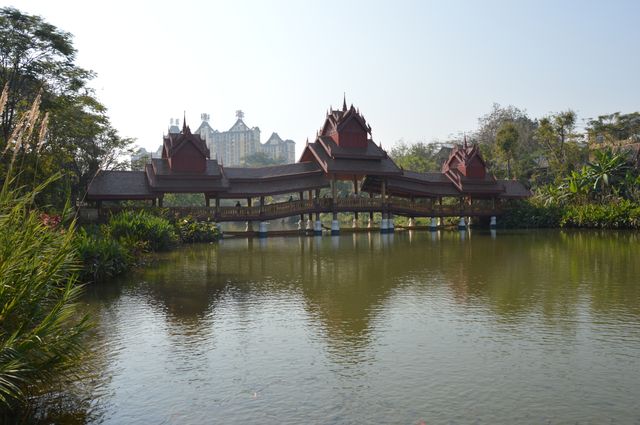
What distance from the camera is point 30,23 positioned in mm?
24141

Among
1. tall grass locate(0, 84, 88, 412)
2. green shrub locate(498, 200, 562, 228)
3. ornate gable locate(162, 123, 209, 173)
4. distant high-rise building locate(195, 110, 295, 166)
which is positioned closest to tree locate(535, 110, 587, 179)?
green shrub locate(498, 200, 562, 228)

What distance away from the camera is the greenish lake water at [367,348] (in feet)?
19.4

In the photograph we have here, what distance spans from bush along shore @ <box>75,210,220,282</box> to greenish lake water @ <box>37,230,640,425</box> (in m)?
0.80

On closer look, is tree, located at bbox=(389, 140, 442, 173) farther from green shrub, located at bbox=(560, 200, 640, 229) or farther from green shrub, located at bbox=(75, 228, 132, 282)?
green shrub, located at bbox=(75, 228, 132, 282)

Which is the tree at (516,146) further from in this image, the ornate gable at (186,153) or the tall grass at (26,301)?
the tall grass at (26,301)

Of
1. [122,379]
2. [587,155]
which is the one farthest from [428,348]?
[587,155]

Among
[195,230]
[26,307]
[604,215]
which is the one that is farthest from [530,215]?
[26,307]

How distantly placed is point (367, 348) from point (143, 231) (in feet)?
52.6

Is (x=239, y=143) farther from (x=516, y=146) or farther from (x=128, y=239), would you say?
(x=128, y=239)

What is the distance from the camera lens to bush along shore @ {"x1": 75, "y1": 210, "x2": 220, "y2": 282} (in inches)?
580

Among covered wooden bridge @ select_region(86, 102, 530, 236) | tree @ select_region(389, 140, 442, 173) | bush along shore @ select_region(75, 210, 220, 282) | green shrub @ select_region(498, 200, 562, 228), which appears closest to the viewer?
bush along shore @ select_region(75, 210, 220, 282)

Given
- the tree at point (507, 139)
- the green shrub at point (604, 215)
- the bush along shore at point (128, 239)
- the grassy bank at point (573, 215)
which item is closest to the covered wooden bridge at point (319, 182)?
the grassy bank at point (573, 215)

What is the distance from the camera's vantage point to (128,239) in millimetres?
19188

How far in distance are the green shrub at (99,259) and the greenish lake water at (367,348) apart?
2.09 feet
